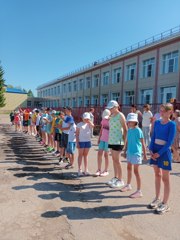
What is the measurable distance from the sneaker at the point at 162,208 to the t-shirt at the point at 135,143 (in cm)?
106

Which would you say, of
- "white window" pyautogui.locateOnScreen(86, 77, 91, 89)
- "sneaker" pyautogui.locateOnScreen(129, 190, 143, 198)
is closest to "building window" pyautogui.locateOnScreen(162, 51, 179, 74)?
"white window" pyautogui.locateOnScreen(86, 77, 91, 89)

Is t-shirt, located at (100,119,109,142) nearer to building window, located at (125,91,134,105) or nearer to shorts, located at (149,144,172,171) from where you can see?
shorts, located at (149,144,172,171)

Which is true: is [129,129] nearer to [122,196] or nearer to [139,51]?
[122,196]

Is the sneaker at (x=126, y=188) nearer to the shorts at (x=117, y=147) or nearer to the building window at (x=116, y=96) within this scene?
the shorts at (x=117, y=147)

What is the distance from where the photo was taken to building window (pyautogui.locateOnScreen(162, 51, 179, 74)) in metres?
23.4

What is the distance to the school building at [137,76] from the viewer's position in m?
23.9

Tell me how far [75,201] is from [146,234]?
62.3 inches

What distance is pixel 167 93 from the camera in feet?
80.9

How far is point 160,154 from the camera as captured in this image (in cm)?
404

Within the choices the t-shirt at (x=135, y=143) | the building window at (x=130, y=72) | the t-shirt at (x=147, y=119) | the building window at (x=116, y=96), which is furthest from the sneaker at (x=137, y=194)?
the building window at (x=116, y=96)

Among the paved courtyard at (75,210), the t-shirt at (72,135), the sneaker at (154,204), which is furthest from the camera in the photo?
the t-shirt at (72,135)

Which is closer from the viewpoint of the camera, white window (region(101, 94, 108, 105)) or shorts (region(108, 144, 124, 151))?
shorts (region(108, 144, 124, 151))

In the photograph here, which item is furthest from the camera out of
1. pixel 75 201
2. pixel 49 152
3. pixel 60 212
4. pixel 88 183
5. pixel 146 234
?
pixel 49 152

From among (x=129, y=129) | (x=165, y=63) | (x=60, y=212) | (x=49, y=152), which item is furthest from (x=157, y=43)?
(x=60, y=212)
